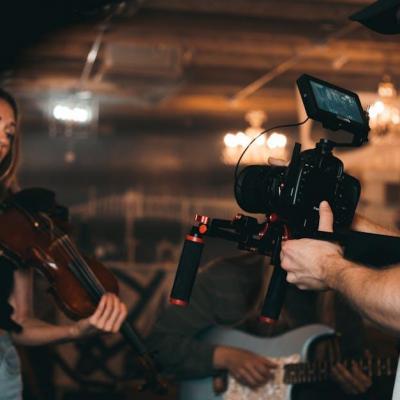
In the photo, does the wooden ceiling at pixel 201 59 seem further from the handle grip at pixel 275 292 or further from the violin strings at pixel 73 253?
the handle grip at pixel 275 292

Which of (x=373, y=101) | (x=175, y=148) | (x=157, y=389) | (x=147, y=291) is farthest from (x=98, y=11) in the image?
(x=175, y=148)

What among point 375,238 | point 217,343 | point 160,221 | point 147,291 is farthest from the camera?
point 160,221

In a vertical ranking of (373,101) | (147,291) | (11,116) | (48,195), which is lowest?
(147,291)

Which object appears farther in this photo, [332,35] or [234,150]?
[234,150]

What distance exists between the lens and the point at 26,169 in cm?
784

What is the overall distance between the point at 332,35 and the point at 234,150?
8.09 feet

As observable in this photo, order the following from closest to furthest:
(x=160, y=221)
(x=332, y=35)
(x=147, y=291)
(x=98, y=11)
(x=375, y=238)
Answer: (x=375, y=238)
(x=98, y=11)
(x=147, y=291)
(x=332, y=35)
(x=160, y=221)

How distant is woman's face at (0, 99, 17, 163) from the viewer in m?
2.28

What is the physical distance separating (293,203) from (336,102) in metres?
0.24

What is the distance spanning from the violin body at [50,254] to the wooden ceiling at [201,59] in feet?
6.46

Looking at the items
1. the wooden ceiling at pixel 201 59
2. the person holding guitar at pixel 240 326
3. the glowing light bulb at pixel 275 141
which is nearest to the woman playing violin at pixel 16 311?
the person holding guitar at pixel 240 326

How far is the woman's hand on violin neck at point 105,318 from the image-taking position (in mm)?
2215

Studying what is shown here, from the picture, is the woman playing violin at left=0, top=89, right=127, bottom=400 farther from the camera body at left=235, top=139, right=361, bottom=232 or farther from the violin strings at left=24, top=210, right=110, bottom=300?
the camera body at left=235, top=139, right=361, bottom=232

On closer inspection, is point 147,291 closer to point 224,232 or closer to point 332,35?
point 332,35
